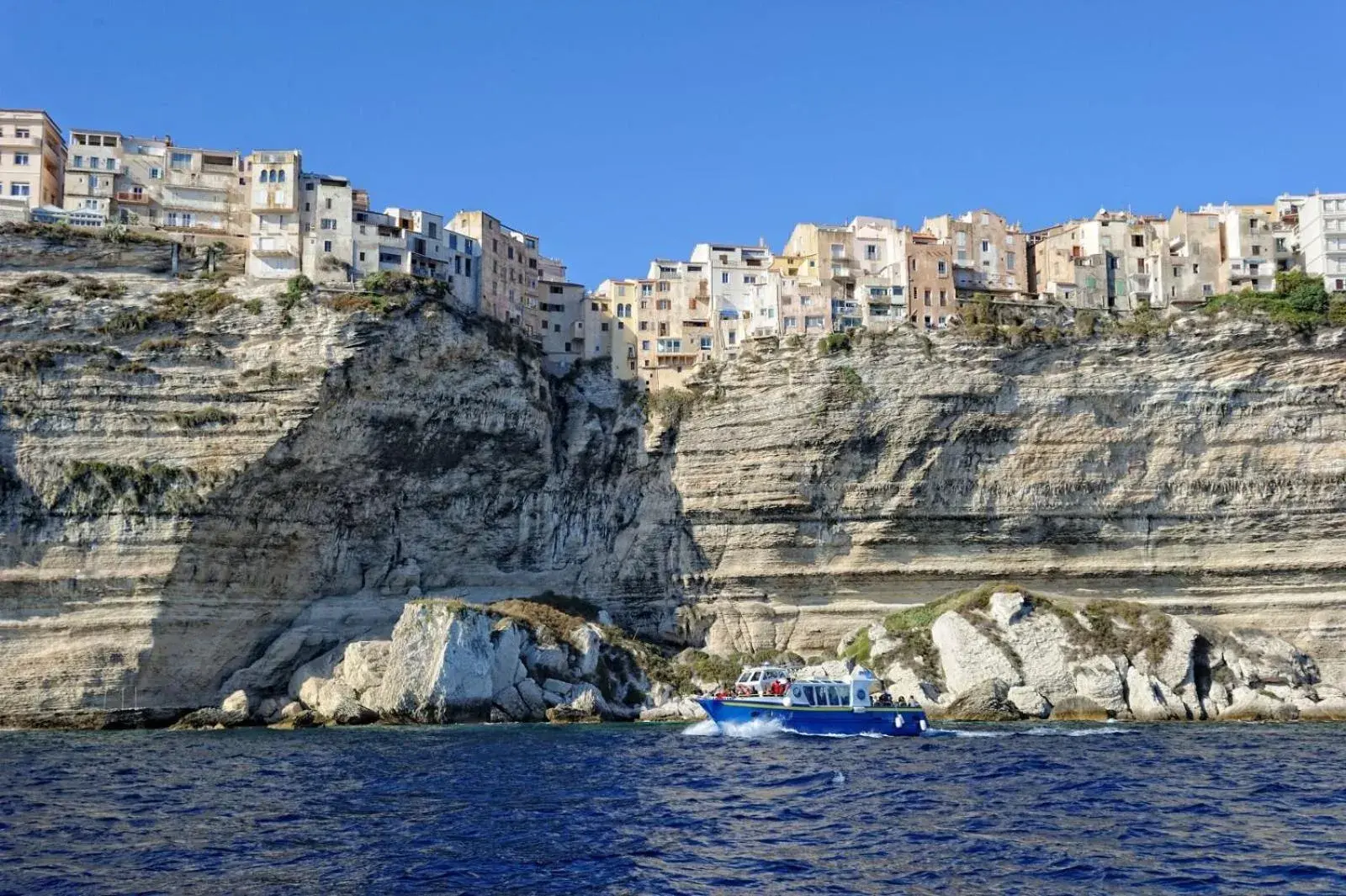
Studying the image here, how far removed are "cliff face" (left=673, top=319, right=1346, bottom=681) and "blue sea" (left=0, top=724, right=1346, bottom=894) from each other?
18582 millimetres

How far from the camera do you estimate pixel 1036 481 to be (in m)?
61.1

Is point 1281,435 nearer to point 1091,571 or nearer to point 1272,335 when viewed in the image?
point 1272,335

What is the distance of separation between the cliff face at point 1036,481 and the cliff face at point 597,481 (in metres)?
0.12

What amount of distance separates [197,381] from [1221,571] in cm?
4488

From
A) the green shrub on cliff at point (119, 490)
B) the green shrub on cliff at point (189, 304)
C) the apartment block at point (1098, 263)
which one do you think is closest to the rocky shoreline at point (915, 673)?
the green shrub on cliff at point (119, 490)

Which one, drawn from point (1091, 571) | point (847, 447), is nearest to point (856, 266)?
point (847, 447)

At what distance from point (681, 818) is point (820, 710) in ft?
64.3

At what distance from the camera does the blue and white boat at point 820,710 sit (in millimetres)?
Answer: 45906

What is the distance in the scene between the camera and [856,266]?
7569 cm

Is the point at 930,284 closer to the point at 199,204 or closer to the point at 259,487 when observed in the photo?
the point at 259,487

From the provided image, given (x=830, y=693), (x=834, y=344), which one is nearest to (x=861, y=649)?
(x=830, y=693)

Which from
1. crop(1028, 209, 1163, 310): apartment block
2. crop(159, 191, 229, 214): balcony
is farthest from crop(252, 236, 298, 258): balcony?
crop(1028, 209, 1163, 310): apartment block

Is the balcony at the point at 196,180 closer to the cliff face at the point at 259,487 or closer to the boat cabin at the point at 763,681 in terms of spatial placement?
the cliff face at the point at 259,487

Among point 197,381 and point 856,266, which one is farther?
point 856,266
